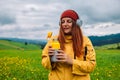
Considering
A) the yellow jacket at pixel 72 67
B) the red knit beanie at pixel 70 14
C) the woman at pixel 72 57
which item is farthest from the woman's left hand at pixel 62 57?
the red knit beanie at pixel 70 14

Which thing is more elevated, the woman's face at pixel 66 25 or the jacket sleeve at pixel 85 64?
the woman's face at pixel 66 25

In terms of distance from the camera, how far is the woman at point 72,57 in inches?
248

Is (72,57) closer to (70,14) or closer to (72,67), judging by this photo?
(72,67)

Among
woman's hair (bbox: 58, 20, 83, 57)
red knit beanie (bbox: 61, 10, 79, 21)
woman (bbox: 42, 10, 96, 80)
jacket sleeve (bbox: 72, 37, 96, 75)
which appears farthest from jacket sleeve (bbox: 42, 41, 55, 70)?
red knit beanie (bbox: 61, 10, 79, 21)

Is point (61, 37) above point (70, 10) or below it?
below

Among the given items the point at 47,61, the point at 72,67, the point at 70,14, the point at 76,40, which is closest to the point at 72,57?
the point at 72,67

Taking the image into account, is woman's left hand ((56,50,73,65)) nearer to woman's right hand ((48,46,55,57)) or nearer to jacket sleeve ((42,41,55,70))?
woman's right hand ((48,46,55,57))

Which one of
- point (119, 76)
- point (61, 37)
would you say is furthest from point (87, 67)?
point (119, 76)

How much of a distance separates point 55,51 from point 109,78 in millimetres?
9204

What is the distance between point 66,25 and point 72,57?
511 millimetres

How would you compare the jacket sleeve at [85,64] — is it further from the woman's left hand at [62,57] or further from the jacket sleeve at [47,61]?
the jacket sleeve at [47,61]

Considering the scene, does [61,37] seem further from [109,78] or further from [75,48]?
[109,78]

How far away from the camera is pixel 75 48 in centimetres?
635

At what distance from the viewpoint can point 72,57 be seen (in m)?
6.38
